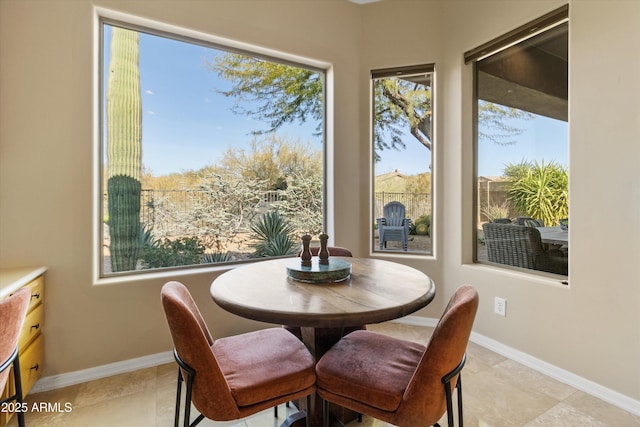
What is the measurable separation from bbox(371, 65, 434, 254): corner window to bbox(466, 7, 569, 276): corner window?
1.54 feet

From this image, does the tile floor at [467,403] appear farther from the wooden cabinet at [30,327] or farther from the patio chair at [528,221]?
the patio chair at [528,221]

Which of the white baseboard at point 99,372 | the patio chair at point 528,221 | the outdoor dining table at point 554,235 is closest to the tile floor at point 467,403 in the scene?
the white baseboard at point 99,372

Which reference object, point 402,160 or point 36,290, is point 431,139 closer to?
point 402,160

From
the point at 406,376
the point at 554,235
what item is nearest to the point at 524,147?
the point at 554,235

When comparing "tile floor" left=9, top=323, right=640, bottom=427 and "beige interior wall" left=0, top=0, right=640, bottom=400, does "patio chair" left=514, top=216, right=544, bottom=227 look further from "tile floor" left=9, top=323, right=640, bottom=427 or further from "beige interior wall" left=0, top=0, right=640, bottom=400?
"tile floor" left=9, top=323, right=640, bottom=427

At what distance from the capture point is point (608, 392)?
1.91 m

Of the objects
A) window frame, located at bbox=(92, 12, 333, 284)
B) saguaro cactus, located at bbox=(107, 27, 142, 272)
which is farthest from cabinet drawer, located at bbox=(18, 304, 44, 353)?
saguaro cactus, located at bbox=(107, 27, 142, 272)

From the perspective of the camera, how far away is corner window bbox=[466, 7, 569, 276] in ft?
7.49

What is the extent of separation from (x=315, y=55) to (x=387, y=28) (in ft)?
2.67

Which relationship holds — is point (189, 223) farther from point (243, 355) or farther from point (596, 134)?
point (596, 134)

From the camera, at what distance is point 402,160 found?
3.24 m

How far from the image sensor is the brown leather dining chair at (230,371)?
1.11 m

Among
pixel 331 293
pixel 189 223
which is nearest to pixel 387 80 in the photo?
pixel 189 223

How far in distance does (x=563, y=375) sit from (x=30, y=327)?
11.1 ft
